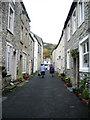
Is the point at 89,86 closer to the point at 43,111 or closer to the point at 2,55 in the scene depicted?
the point at 43,111

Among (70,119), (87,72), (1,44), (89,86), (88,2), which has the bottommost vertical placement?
(70,119)

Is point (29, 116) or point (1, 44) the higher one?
point (1, 44)

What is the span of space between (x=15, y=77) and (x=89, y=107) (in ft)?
25.7

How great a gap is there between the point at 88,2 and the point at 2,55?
5543 mm

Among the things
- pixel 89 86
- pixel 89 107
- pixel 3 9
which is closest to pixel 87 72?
pixel 89 86

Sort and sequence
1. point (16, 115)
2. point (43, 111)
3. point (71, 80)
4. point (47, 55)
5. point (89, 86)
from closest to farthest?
point (16, 115)
point (43, 111)
point (89, 86)
point (71, 80)
point (47, 55)

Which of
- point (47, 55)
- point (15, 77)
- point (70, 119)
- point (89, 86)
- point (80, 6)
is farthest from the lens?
point (47, 55)

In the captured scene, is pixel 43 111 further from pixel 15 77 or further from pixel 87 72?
pixel 15 77

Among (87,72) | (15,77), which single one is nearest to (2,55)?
(15,77)

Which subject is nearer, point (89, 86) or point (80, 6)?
point (89, 86)

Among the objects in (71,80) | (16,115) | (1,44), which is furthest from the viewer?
(71,80)

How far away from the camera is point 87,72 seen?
682 centimetres

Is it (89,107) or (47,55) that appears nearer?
(89,107)

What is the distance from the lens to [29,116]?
14.8 ft
